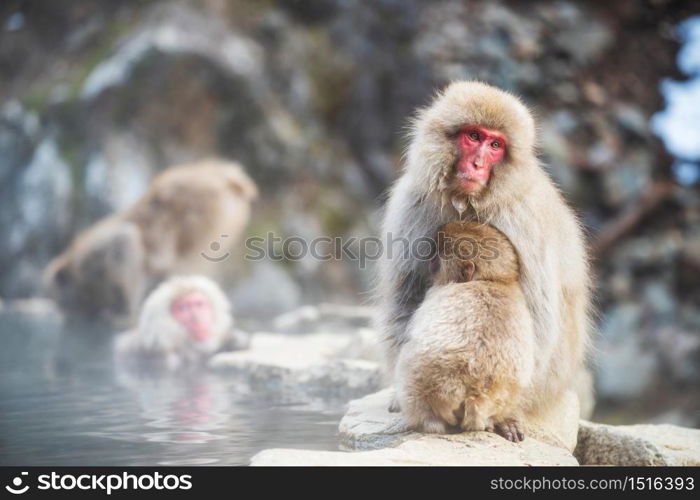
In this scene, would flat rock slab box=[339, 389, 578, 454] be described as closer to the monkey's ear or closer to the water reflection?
the water reflection

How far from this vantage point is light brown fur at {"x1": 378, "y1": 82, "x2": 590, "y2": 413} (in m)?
2.21

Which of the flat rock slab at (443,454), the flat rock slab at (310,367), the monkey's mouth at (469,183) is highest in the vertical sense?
the monkey's mouth at (469,183)

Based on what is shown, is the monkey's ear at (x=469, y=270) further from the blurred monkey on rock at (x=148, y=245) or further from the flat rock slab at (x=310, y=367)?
the blurred monkey on rock at (x=148, y=245)

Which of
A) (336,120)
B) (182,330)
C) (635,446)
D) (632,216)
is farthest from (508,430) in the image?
(336,120)

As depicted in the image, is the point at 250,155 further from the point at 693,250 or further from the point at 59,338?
the point at 693,250

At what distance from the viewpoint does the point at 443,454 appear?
6.64 ft

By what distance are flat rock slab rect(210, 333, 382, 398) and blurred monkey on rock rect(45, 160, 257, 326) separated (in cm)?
145

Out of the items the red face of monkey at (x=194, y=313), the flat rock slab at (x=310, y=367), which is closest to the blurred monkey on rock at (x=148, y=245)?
the red face of monkey at (x=194, y=313)

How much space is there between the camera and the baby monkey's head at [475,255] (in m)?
2.17

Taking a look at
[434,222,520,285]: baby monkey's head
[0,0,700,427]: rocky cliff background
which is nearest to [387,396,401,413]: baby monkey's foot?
[434,222,520,285]: baby monkey's head

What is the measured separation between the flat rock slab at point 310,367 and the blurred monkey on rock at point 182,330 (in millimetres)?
173

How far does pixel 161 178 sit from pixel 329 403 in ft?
11.3

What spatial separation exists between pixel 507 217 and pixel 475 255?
148mm

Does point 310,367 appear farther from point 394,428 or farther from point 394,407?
point 394,428
